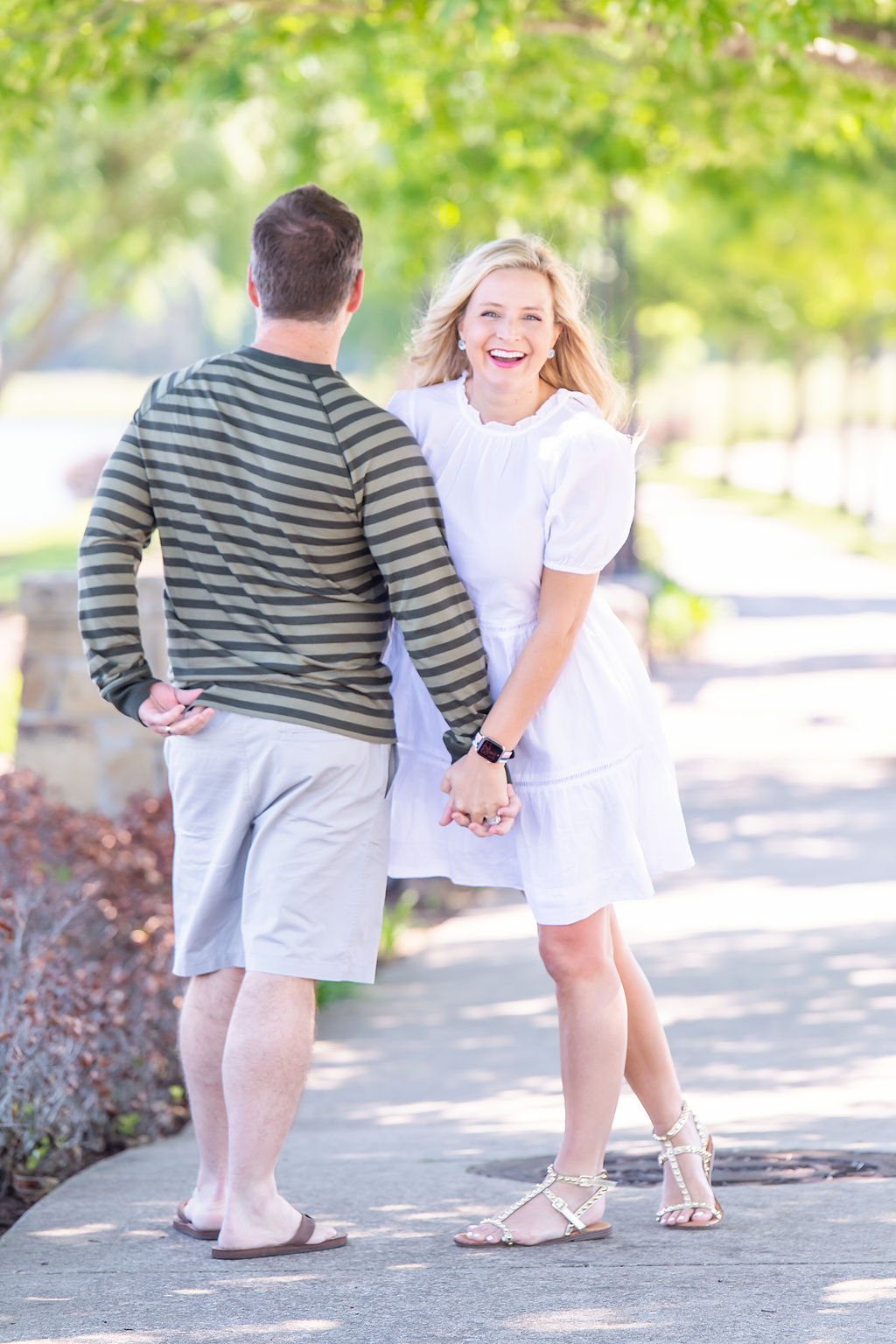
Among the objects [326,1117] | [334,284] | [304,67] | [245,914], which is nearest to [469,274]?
[334,284]

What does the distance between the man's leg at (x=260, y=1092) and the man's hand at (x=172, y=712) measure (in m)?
0.48

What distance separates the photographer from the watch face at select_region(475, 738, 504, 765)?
2904 mm

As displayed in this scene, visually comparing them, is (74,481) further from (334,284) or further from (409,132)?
(334,284)

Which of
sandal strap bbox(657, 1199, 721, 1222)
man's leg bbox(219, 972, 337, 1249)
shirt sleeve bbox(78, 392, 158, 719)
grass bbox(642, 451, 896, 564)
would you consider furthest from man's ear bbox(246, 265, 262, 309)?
grass bbox(642, 451, 896, 564)

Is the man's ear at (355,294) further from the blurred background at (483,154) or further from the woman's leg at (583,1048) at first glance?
the woman's leg at (583,1048)

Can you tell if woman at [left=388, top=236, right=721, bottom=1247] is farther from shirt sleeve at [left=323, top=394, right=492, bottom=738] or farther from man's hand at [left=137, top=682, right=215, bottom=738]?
man's hand at [left=137, top=682, right=215, bottom=738]

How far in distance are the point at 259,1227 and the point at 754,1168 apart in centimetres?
125

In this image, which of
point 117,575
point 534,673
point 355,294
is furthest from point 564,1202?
point 355,294

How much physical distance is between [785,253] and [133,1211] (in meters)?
16.3

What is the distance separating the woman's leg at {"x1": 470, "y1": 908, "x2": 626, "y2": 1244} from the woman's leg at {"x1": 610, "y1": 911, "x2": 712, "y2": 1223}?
0.12 metres

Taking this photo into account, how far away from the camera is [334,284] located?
2.91 metres

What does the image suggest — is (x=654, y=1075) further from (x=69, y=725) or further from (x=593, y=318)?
(x=593, y=318)

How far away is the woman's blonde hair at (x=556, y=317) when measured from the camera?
3.12m

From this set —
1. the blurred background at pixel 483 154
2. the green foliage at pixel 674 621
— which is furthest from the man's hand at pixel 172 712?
the green foliage at pixel 674 621
